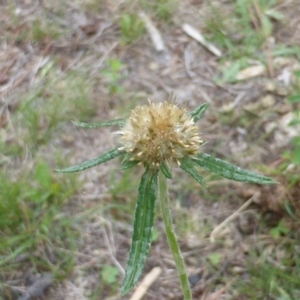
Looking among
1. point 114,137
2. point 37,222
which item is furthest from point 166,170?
point 114,137

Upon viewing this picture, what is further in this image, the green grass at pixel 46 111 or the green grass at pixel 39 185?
the green grass at pixel 46 111

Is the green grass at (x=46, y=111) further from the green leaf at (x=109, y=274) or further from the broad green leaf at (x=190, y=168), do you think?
the broad green leaf at (x=190, y=168)

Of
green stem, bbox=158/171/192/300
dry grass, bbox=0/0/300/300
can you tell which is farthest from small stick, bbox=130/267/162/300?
green stem, bbox=158/171/192/300

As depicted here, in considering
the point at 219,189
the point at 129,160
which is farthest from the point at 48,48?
the point at 129,160

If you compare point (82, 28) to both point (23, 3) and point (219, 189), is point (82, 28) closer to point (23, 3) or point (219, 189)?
point (23, 3)

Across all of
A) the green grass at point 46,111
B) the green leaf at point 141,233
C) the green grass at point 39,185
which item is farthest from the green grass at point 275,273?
the green grass at point 46,111

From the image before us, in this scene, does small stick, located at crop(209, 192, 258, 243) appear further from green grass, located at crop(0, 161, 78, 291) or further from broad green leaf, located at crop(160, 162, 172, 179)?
broad green leaf, located at crop(160, 162, 172, 179)

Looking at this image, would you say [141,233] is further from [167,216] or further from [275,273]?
[275,273]
